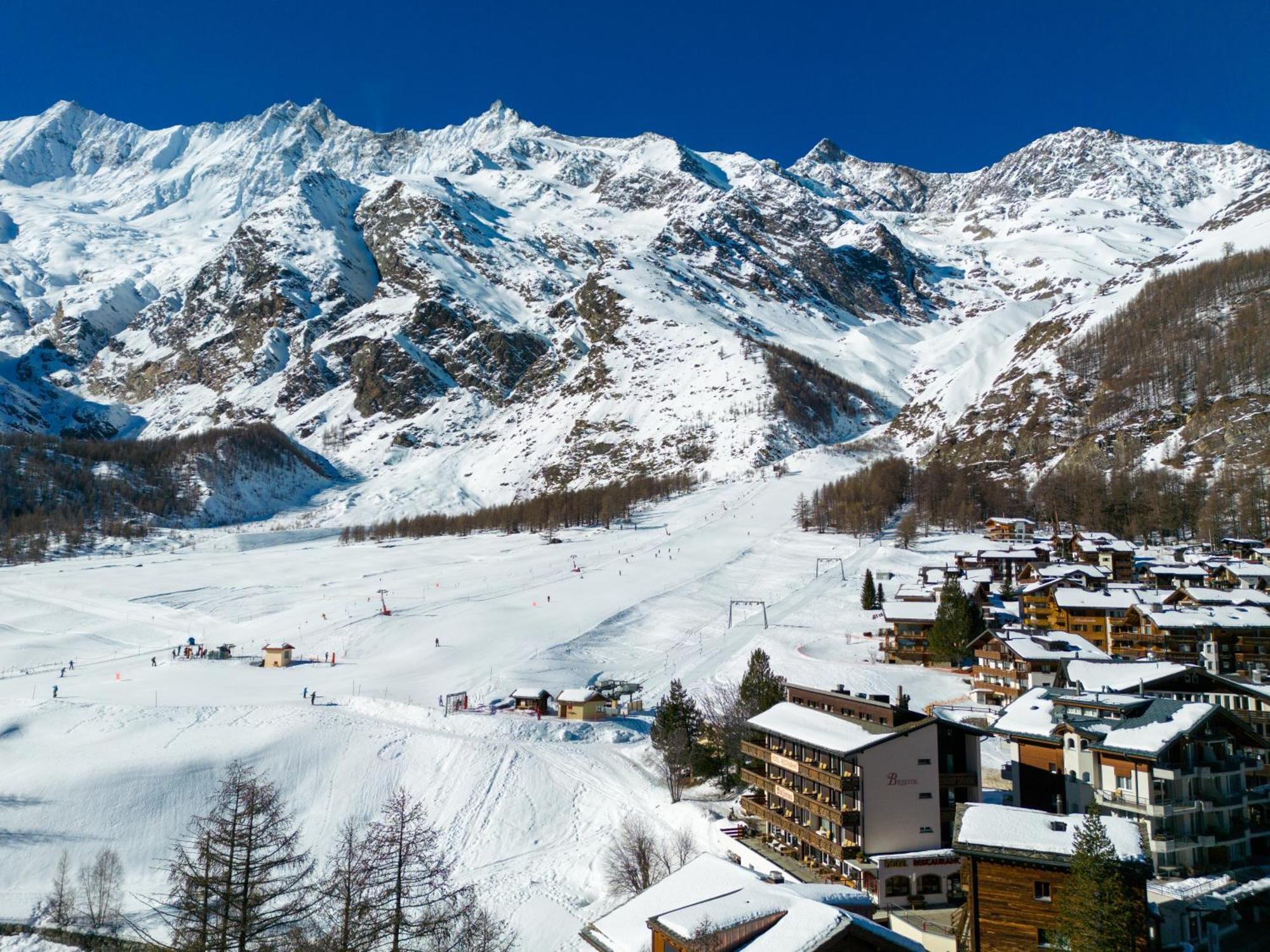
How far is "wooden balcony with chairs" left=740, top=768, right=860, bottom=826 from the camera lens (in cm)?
2708

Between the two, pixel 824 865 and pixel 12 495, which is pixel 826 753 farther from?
pixel 12 495

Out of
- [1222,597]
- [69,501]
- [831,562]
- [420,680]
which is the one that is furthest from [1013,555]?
[69,501]

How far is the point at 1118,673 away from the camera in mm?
37250

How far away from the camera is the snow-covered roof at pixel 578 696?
5156 cm

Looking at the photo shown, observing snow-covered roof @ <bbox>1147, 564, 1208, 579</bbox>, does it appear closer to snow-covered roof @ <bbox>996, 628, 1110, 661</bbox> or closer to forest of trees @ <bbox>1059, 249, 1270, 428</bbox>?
snow-covered roof @ <bbox>996, 628, 1110, 661</bbox>

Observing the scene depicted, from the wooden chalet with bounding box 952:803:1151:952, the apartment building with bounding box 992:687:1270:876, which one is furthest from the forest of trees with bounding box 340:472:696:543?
the wooden chalet with bounding box 952:803:1151:952

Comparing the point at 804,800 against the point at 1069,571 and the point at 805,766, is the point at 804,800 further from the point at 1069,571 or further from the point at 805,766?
the point at 1069,571

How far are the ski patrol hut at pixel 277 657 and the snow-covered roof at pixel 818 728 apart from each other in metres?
46.1

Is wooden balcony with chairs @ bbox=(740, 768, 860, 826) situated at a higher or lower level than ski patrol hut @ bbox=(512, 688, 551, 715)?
higher

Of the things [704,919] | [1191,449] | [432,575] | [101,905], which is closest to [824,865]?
[704,919]

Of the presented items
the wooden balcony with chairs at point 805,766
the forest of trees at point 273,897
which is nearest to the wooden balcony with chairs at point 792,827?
the wooden balcony with chairs at point 805,766

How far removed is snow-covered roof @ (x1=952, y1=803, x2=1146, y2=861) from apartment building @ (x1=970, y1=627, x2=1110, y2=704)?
25.8m

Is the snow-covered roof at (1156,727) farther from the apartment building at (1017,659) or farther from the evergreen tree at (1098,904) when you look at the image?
the apartment building at (1017,659)

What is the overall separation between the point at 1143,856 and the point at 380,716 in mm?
42208
